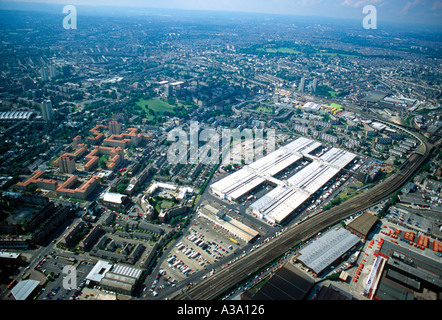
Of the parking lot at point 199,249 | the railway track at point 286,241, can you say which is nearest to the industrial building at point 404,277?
the railway track at point 286,241

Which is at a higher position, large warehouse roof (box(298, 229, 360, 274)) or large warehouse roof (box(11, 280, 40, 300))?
large warehouse roof (box(298, 229, 360, 274))

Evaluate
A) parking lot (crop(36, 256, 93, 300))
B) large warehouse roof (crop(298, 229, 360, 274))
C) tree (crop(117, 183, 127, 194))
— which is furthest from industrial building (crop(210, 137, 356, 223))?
parking lot (crop(36, 256, 93, 300))

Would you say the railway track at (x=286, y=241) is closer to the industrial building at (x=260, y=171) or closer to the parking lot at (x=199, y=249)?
the parking lot at (x=199, y=249)

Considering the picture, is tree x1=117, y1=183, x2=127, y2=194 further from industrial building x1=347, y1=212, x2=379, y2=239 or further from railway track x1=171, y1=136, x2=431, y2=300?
industrial building x1=347, y1=212, x2=379, y2=239

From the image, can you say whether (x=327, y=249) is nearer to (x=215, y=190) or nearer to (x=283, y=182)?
(x=283, y=182)

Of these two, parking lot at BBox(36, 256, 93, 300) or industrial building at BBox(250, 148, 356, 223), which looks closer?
parking lot at BBox(36, 256, 93, 300)

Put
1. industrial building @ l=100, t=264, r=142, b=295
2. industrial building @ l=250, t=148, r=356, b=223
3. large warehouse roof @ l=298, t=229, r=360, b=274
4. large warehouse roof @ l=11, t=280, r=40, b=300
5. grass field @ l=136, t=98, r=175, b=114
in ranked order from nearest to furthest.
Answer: large warehouse roof @ l=11, t=280, r=40, b=300 → industrial building @ l=100, t=264, r=142, b=295 → large warehouse roof @ l=298, t=229, r=360, b=274 → industrial building @ l=250, t=148, r=356, b=223 → grass field @ l=136, t=98, r=175, b=114

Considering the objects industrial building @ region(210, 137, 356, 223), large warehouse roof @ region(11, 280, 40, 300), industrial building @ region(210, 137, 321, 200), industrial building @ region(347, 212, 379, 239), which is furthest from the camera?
industrial building @ region(210, 137, 321, 200)
